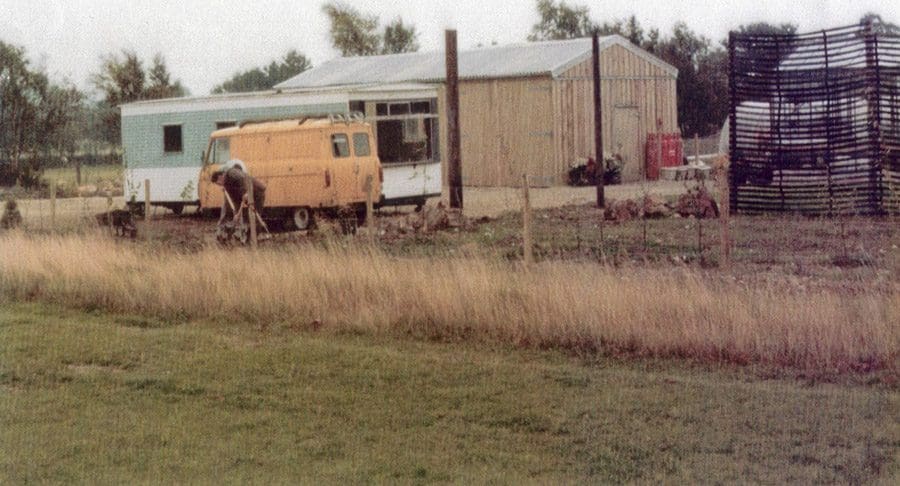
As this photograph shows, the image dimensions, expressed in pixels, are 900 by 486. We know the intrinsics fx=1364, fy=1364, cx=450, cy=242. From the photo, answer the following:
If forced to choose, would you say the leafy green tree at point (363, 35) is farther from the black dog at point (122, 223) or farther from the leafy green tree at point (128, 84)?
the black dog at point (122, 223)

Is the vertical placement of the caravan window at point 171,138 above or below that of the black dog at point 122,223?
above

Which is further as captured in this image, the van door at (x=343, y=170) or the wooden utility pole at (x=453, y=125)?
the wooden utility pole at (x=453, y=125)

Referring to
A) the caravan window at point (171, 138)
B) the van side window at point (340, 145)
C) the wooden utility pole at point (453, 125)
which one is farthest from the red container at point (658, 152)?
the van side window at point (340, 145)

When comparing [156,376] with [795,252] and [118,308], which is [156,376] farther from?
[795,252]

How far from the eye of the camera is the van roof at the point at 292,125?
22.9 meters

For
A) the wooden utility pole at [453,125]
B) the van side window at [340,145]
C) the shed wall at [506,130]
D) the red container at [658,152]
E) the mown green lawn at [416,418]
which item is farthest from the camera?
the red container at [658,152]

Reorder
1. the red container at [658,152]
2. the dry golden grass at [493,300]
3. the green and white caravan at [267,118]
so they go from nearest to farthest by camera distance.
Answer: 1. the dry golden grass at [493,300]
2. the green and white caravan at [267,118]
3. the red container at [658,152]

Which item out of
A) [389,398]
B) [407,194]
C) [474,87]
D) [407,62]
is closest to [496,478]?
[389,398]

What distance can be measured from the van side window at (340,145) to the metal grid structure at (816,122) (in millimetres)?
6345

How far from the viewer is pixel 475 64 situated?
117ft

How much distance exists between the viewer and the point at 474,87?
1366 inches

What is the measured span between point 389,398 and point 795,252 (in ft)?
26.0

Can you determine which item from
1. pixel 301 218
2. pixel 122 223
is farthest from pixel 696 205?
pixel 122 223

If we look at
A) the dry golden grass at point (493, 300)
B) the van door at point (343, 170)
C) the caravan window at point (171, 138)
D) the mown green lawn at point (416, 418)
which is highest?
the caravan window at point (171, 138)
